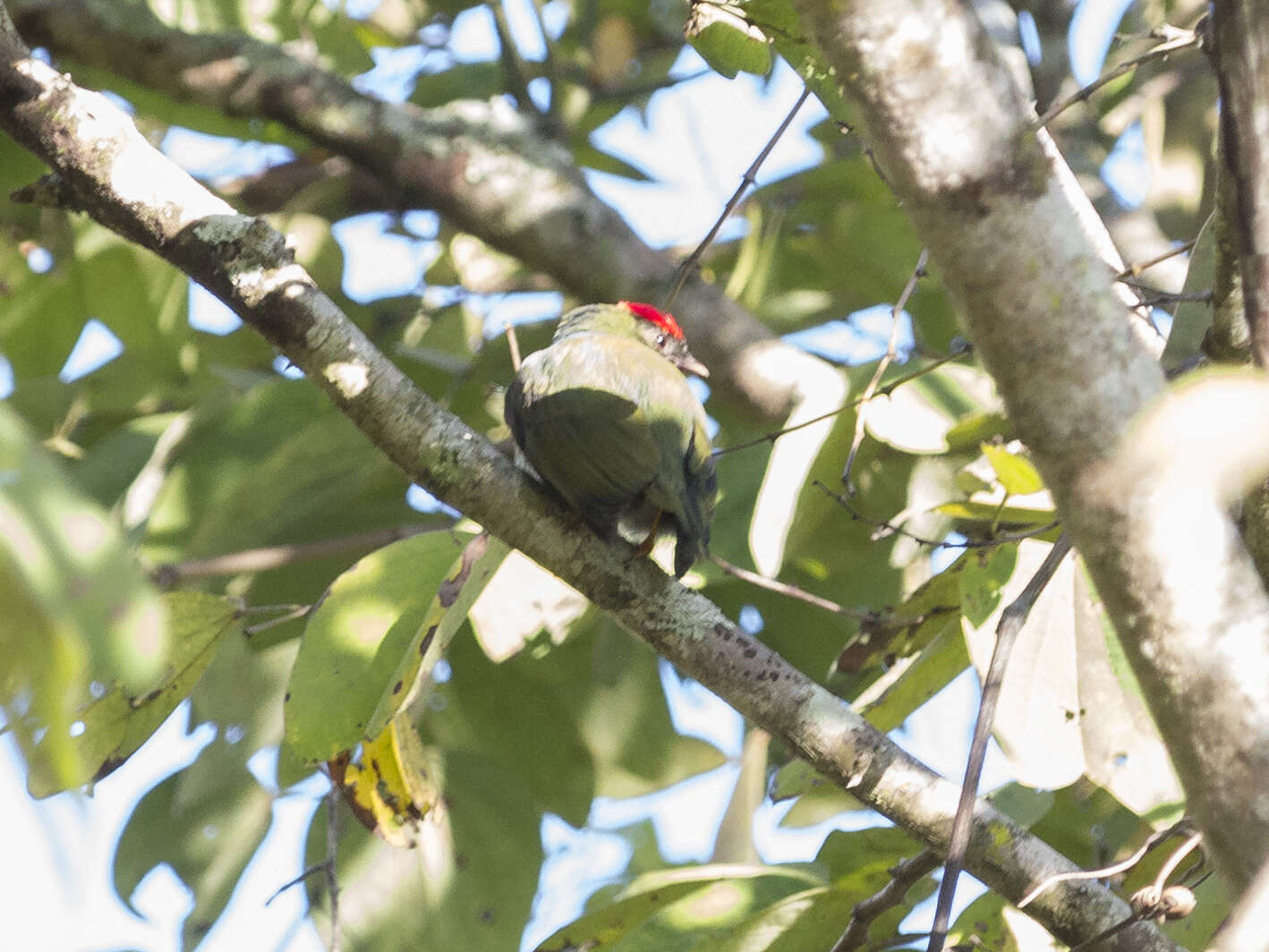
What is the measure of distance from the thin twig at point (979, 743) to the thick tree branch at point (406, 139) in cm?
223

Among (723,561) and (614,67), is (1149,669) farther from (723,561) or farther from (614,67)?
(614,67)

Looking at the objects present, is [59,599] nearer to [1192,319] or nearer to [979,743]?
[979,743]

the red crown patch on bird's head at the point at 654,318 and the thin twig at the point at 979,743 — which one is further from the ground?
the red crown patch on bird's head at the point at 654,318

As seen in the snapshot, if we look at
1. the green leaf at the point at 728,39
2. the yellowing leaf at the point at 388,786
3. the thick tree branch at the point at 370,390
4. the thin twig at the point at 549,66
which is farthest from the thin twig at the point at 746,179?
the thin twig at the point at 549,66

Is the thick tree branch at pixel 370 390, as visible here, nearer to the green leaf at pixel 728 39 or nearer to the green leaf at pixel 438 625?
the green leaf at pixel 438 625

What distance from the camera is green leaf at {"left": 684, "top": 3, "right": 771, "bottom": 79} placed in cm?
245

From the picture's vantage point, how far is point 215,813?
11.1 ft

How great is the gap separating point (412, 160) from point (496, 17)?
0.57 m

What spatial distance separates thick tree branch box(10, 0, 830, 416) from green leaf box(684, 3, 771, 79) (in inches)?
68.2

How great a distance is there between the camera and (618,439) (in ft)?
8.74

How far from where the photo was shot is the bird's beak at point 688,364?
380 cm

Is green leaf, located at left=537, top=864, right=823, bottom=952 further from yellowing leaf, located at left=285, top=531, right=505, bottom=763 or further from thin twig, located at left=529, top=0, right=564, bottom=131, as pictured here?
thin twig, located at left=529, top=0, right=564, bottom=131

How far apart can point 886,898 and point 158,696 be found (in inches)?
54.3

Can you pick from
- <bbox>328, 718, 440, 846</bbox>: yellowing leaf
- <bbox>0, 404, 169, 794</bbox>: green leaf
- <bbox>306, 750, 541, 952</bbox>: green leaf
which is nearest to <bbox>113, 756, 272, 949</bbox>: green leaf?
<bbox>306, 750, 541, 952</bbox>: green leaf
